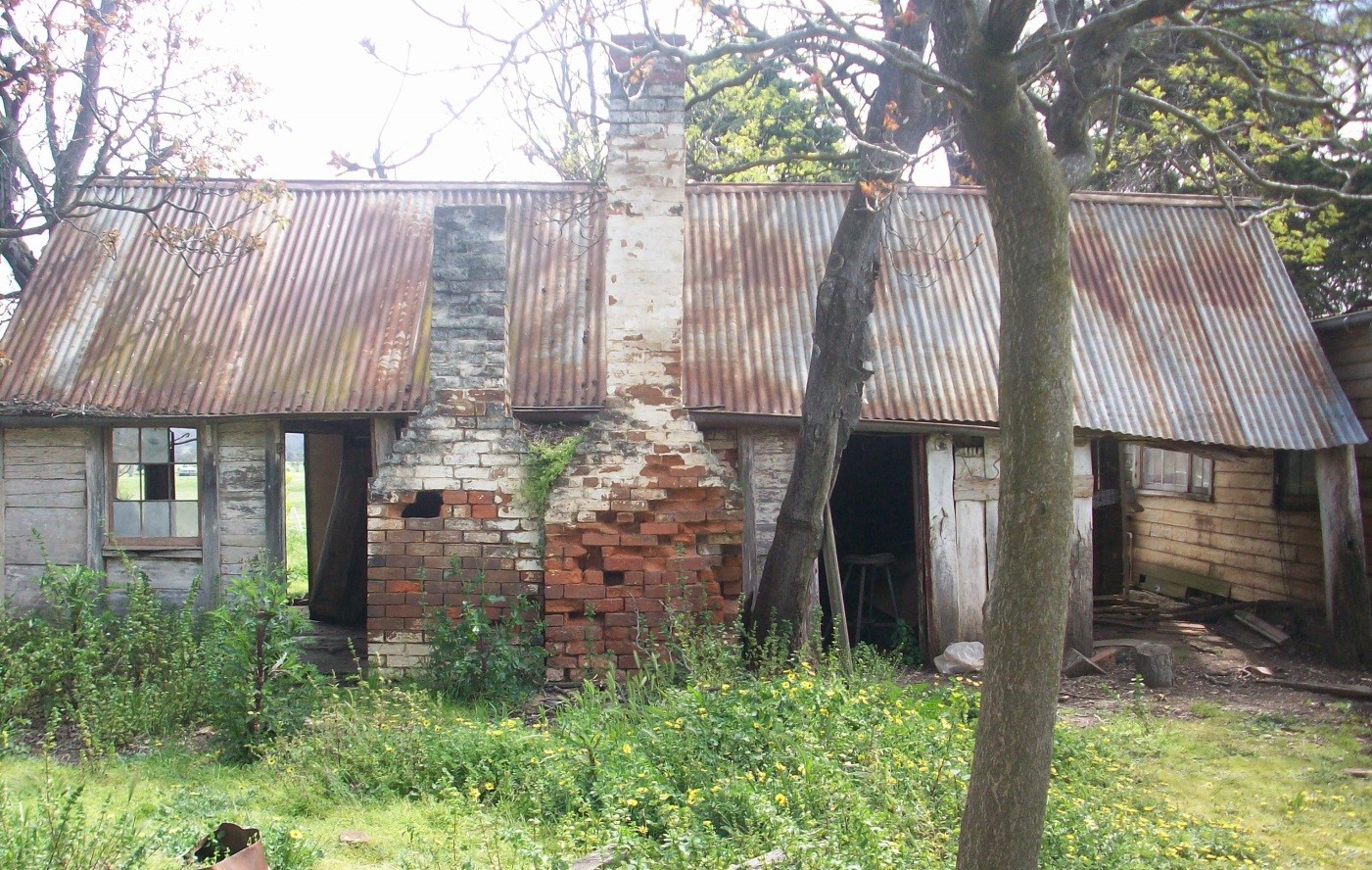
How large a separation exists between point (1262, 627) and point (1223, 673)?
185 centimetres

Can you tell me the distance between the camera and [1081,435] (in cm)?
948

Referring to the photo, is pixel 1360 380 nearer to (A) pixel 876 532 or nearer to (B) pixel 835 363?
(A) pixel 876 532

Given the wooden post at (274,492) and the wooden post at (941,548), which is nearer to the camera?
the wooden post at (941,548)

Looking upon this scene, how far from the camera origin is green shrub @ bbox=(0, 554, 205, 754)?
6297 mm

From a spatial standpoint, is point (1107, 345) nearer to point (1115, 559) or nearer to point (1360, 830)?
point (1115, 559)

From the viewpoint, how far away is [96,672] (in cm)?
719

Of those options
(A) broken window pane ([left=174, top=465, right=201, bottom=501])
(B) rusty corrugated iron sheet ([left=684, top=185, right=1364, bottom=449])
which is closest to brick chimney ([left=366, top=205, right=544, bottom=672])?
(B) rusty corrugated iron sheet ([left=684, top=185, right=1364, bottom=449])

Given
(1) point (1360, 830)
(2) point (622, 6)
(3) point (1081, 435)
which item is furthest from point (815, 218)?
(1) point (1360, 830)

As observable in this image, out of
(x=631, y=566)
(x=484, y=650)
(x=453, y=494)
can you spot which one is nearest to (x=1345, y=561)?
(x=631, y=566)

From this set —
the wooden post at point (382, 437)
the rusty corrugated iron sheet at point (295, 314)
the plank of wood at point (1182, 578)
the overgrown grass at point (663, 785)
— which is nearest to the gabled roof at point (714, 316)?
the rusty corrugated iron sheet at point (295, 314)

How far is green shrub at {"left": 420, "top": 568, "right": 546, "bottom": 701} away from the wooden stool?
4.15 m

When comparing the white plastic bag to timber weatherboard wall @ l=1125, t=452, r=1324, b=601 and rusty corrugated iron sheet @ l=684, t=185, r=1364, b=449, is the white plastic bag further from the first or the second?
timber weatherboard wall @ l=1125, t=452, r=1324, b=601

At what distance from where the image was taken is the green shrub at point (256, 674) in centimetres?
604

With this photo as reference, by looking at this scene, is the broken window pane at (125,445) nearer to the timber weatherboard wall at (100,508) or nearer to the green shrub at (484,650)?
the timber weatherboard wall at (100,508)
